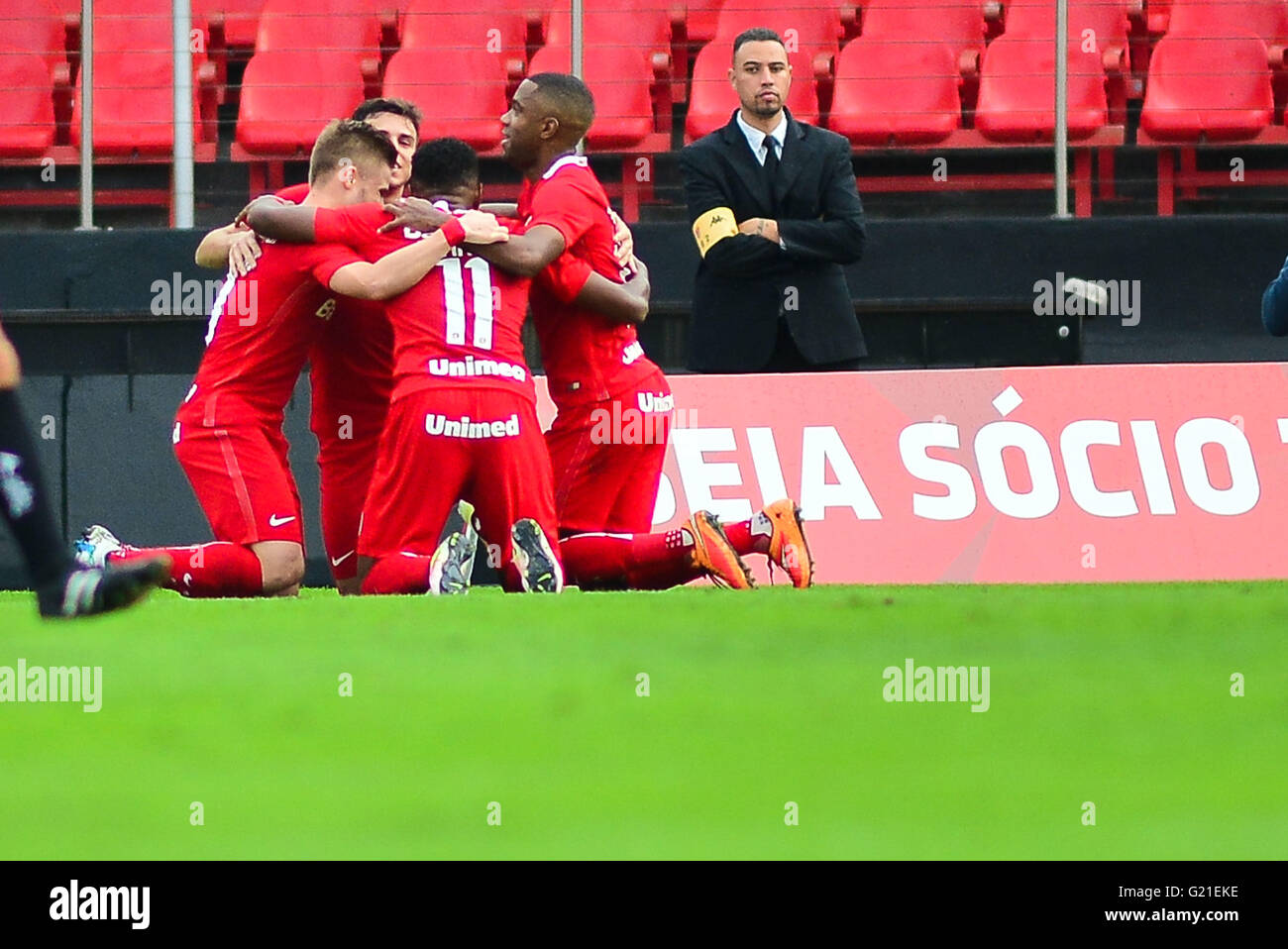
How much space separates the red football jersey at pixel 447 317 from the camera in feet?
24.3

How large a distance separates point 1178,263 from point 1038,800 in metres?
7.41

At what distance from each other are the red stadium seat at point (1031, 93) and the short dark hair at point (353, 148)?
4588 mm

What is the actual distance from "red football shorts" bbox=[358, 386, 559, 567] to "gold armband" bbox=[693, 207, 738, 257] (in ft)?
6.73

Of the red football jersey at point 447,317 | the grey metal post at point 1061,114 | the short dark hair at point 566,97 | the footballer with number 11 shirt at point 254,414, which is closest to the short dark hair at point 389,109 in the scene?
the footballer with number 11 shirt at point 254,414

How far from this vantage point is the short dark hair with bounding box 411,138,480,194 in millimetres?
7723

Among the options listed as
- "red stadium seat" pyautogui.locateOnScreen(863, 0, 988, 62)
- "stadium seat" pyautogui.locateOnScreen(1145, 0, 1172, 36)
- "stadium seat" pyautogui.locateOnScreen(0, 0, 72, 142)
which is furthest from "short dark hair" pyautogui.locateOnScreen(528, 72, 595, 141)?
"stadium seat" pyautogui.locateOnScreen(1145, 0, 1172, 36)

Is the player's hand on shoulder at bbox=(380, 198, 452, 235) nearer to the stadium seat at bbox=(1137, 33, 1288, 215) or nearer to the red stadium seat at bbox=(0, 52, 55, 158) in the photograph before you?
the red stadium seat at bbox=(0, 52, 55, 158)

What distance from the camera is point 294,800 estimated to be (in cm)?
351

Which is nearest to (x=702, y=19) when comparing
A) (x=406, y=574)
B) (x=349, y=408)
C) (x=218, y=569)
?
(x=349, y=408)

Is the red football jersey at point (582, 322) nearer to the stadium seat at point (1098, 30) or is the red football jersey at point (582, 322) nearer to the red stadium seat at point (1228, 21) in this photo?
the stadium seat at point (1098, 30)

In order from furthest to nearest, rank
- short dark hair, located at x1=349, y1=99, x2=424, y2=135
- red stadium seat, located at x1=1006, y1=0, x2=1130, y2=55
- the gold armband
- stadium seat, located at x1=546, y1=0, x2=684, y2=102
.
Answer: stadium seat, located at x1=546, y1=0, x2=684, y2=102
red stadium seat, located at x1=1006, y1=0, x2=1130, y2=55
the gold armband
short dark hair, located at x1=349, y1=99, x2=424, y2=135

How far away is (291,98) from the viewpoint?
12.4 metres
